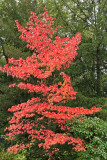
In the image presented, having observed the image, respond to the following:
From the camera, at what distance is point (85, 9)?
8.16m

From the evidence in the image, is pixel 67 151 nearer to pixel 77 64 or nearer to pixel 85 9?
pixel 77 64

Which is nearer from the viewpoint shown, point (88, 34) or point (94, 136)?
point (94, 136)

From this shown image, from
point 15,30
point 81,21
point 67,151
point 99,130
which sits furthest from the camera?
point 15,30

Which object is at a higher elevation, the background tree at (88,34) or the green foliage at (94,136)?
the background tree at (88,34)

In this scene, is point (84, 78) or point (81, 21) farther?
point (84, 78)

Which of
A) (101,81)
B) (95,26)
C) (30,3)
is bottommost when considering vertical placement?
(101,81)

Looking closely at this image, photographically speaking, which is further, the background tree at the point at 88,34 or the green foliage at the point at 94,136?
the background tree at the point at 88,34

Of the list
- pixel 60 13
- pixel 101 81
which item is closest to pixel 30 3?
pixel 60 13

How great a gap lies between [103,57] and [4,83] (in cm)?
585

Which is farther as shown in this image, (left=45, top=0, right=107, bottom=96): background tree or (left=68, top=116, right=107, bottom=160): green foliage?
(left=45, top=0, right=107, bottom=96): background tree

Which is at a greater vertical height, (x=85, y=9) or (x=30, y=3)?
(x=30, y=3)

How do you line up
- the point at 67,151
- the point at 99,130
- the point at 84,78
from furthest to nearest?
1. the point at 84,78
2. the point at 67,151
3. the point at 99,130

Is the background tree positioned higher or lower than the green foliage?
higher

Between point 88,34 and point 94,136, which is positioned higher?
point 88,34
